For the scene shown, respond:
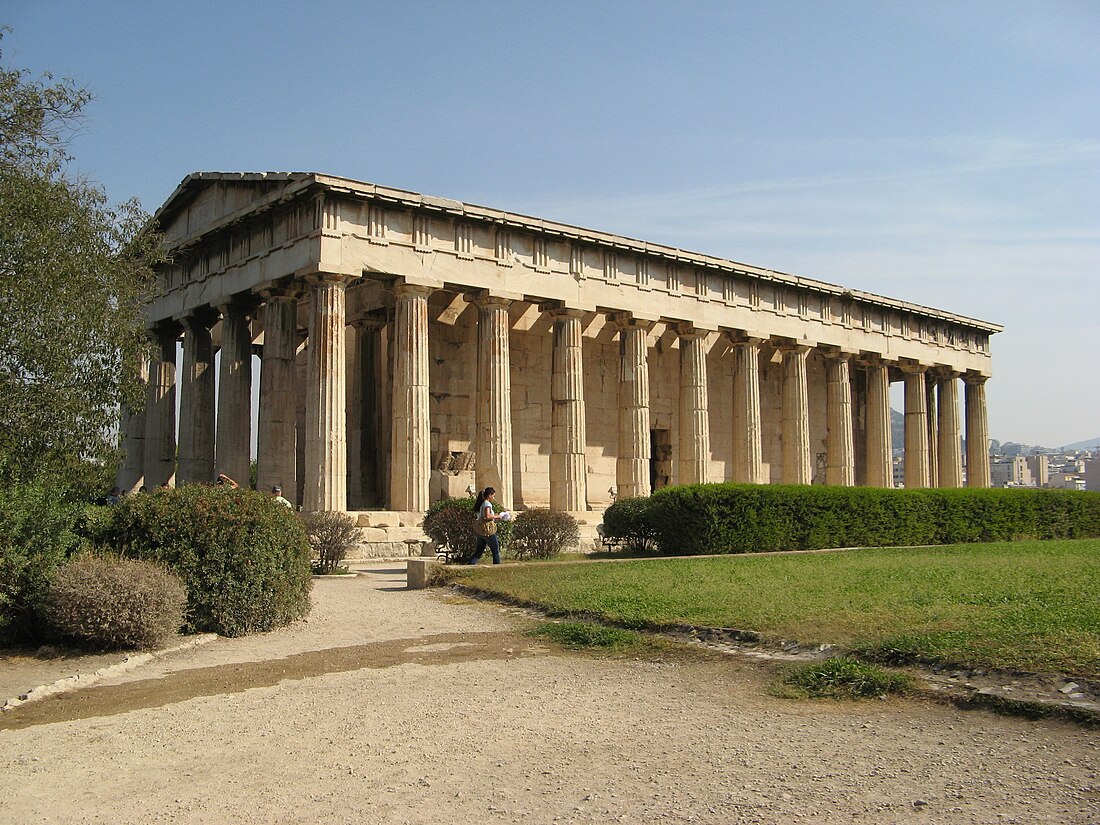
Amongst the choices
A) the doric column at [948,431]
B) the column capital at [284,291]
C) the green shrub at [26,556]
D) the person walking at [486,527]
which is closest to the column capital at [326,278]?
the column capital at [284,291]

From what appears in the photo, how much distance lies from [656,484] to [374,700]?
28.1m

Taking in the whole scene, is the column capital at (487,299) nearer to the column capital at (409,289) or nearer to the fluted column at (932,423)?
the column capital at (409,289)

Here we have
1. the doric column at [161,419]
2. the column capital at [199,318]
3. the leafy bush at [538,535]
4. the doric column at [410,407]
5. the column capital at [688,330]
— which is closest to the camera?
the leafy bush at [538,535]

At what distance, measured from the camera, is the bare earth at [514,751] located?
525 centimetres

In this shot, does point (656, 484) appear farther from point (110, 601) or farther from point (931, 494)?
point (110, 601)

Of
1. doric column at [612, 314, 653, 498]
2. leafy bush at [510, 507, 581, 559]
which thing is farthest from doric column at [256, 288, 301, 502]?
doric column at [612, 314, 653, 498]

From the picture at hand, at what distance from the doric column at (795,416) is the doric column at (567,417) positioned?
970 cm

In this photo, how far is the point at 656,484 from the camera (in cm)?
3569

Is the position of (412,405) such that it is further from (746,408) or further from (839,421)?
(839,421)

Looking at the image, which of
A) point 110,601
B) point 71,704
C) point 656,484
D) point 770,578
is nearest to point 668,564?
point 770,578

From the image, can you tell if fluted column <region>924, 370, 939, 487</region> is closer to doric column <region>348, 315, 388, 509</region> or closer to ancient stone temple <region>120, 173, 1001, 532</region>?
ancient stone temple <region>120, 173, 1001, 532</region>

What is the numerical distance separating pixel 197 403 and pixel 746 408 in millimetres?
17519

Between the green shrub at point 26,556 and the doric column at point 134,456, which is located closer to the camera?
the green shrub at point 26,556

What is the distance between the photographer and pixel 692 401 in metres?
32.1
